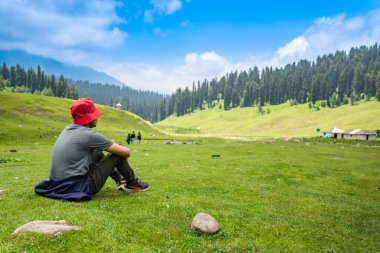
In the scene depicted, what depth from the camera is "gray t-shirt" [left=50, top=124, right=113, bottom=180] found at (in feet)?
33.0

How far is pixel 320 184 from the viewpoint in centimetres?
1967

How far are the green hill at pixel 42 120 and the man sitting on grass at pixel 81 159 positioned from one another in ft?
179

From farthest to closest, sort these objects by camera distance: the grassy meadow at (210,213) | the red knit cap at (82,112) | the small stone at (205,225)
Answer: the red knit cap at (82,112) < the small stone at (205,225) < the grassy meadow at (210,213)

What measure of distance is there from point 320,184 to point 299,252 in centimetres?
1292

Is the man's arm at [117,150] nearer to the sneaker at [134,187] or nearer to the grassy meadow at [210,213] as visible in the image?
the grassy meadow at [210,213]

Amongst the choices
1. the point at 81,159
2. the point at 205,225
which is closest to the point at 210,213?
the point at 205,225

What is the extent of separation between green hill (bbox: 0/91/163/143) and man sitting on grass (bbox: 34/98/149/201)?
179ft

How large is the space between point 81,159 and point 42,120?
305ft

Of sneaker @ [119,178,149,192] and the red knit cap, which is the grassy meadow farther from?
the red knit cap

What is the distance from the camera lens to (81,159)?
10.2 meters

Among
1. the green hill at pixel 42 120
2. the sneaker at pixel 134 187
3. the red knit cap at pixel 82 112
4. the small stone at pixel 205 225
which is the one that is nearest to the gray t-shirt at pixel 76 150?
the red knit cap at pixel 82 112

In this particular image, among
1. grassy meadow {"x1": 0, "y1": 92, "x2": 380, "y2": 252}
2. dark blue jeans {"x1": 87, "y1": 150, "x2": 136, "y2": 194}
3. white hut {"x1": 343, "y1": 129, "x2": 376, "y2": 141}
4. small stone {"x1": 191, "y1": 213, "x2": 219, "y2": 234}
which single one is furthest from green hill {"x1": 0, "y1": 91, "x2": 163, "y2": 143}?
white hut {"x1": 343, "y1": 129, "x2": 376, "y2": 141}

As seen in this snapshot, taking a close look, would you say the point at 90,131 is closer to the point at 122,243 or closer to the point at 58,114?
the point at 122,243

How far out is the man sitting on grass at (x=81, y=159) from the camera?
33.2 feet
